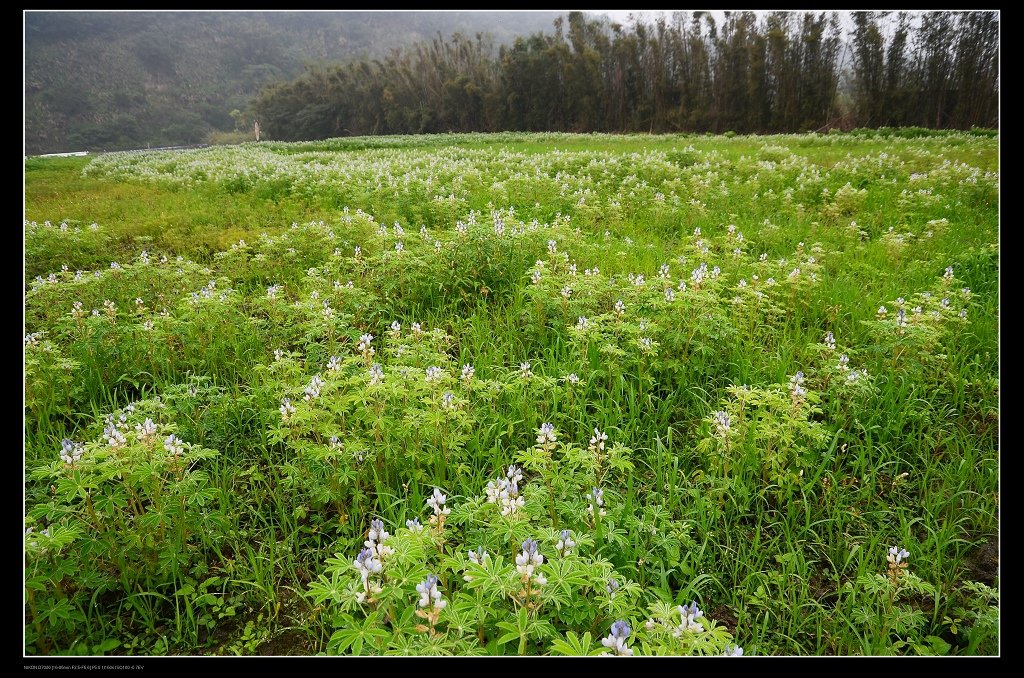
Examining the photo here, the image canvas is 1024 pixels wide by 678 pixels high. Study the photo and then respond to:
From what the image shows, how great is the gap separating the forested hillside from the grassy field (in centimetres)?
71

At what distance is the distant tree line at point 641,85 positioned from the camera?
15.8 m

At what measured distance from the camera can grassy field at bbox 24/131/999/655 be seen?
2.22 metres

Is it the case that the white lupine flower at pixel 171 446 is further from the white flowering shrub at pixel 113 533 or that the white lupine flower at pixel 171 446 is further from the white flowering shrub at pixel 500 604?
the white flowering shrub at pixel 500 604

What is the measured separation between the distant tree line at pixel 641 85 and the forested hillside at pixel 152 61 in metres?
7.23

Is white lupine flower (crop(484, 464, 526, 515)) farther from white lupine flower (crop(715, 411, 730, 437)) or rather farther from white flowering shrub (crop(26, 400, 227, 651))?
white flowering shrub (crop(26, 400, 227, 651))

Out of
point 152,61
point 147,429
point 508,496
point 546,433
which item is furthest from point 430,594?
point 152,61

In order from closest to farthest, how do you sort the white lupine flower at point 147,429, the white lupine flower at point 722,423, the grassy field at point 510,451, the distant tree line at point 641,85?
the grassy field at point 510,451, the white lupine flower at point 147,429, the white lupine flower at point 722,423, the distant tree line at point 641,85

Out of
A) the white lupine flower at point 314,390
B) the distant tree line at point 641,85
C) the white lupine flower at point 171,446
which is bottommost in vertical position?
the white lupine flower at point 171,446

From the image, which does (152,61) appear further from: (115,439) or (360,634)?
(360,634)

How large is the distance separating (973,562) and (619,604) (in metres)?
2.28

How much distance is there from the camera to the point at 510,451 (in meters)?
3.46

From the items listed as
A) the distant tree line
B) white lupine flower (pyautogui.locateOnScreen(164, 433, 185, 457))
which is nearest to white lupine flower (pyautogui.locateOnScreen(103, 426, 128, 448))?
white lupine flower (pyautogui.locateOnScreen(164, 433, 185, 457))

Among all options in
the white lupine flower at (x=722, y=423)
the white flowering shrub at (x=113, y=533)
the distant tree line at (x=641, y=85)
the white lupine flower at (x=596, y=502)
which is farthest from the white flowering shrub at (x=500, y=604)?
the distant tree line at (x=641, y=85)
